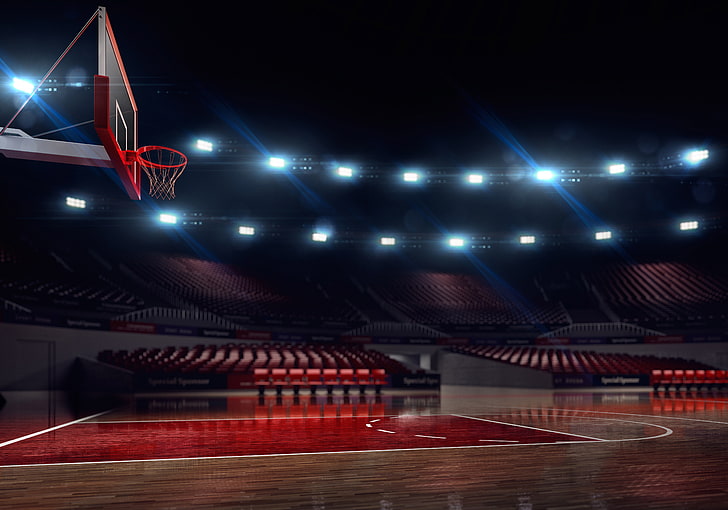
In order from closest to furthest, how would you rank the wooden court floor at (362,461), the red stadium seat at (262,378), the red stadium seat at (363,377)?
the wooden court floor at (362,461), the red stadium seat at (262,378), the red stadium seat at (363,377)

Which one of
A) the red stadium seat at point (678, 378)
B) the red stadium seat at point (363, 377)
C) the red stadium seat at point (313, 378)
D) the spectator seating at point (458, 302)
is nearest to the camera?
the red stadium seat at point (313, 378)

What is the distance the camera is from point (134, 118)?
9711mm

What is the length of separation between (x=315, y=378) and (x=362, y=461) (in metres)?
12.1

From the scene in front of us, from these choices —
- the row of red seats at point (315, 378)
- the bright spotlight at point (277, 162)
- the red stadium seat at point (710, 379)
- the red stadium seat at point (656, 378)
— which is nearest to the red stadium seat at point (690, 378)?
the red stadium seat at point (710, 379)

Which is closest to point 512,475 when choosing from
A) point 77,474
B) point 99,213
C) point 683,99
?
point 77,474

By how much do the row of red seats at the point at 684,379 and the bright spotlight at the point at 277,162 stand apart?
50.1 ft

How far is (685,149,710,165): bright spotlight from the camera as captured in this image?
891 inches

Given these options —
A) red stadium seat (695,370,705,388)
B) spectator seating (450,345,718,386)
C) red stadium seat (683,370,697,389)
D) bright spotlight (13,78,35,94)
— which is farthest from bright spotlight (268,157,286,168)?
red stadium seat (695,370,705,388)

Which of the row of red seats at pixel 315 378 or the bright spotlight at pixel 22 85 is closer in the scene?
the bright spotlight at pixel 22 85

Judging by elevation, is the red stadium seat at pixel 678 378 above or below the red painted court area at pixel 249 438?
below

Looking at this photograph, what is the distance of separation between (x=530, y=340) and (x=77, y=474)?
25.3 metres

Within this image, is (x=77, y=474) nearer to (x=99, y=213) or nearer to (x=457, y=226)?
(x=99, y=213)

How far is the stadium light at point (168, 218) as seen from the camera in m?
26.7

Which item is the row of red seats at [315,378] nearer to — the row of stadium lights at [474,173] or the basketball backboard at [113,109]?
the row of stadium lights at [474,173]
